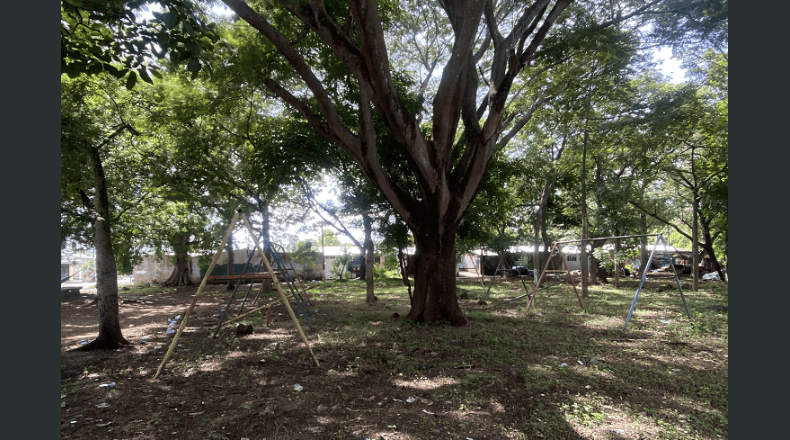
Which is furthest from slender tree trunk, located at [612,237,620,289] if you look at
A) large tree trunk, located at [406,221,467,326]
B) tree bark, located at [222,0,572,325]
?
large tree trunk, located at [406,221,467,326]

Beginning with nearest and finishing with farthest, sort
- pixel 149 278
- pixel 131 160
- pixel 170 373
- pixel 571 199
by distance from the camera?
1. pixel 170 373
2. pixel 131 160
3. pixel 571 199
4. pixel 149 278

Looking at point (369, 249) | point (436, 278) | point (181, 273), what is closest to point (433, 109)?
point (436, 278)

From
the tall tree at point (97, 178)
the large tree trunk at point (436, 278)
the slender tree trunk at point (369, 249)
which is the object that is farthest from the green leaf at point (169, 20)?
the slender tree trunk at point (369, 249)

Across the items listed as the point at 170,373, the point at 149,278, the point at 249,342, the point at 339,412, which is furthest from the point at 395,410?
the point at 149,278

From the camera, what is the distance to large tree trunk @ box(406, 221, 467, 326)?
7898 mm

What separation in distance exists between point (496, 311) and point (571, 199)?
481 inches

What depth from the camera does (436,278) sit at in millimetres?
7910

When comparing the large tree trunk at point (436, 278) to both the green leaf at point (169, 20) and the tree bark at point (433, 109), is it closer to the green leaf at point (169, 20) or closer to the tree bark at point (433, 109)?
the tree bark at point (433, 109)

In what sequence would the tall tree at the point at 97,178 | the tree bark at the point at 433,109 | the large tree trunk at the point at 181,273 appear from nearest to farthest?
1. the tree bark at the point at 433,109
2. the tall tree at the point at 97,178
3. the large tree trunk at the point at 181,273

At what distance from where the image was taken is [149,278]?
27.1 metres

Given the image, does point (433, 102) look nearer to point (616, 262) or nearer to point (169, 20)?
point (169, 20)

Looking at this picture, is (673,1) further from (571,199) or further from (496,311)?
(571,199)

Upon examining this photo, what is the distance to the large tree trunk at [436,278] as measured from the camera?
311 inches

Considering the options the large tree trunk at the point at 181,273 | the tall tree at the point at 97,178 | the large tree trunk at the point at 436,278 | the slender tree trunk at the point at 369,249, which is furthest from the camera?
the large tree trunk at the point at 181,273
